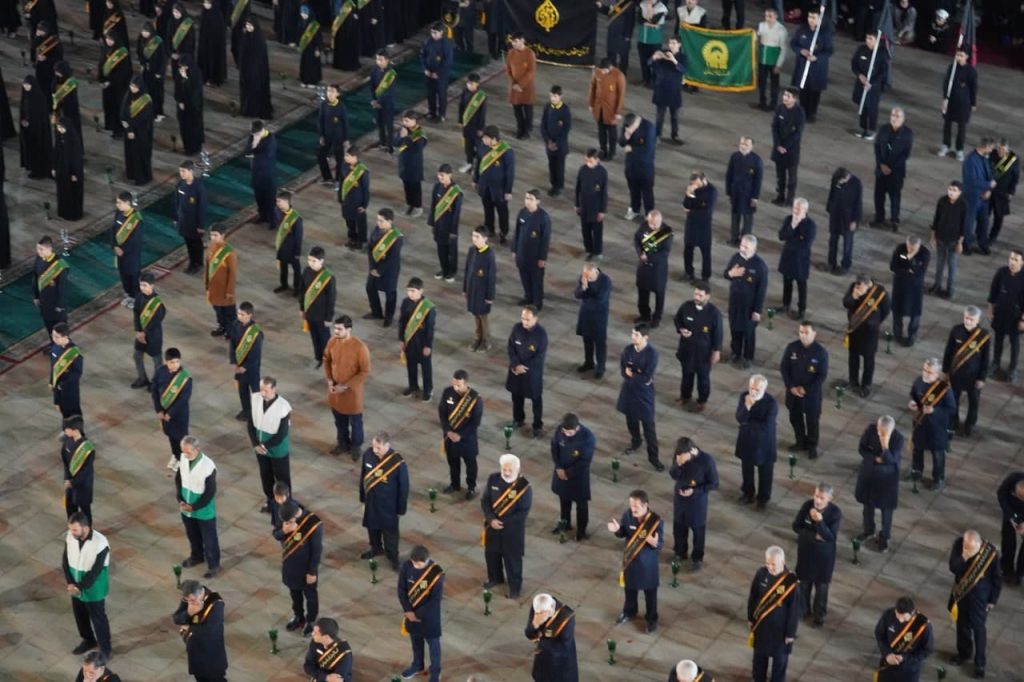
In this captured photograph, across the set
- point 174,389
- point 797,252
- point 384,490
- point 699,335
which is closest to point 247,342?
point 174,389

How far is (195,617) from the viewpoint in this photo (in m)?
19.0

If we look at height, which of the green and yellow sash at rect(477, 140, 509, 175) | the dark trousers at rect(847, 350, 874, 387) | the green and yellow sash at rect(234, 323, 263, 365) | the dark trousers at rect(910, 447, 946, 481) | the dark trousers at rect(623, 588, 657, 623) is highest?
the green and yellow sash at rect(477, 140, 509, 175)

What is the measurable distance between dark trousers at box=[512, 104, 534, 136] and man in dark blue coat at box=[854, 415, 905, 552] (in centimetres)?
1078

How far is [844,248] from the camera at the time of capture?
2742 centimetres

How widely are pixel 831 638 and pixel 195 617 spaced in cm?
654

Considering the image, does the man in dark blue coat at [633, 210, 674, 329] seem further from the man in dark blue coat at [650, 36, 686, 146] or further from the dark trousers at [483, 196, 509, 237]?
the man in dark blue coat at [650, 36, 686, 146]

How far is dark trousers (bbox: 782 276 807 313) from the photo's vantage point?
26.2 metres

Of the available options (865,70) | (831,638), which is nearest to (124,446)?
(831,638)

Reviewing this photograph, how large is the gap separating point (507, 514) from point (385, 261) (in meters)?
5.97

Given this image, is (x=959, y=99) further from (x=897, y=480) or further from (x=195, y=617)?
(x=195, y=617)

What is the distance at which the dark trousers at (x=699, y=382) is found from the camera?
24.1 m

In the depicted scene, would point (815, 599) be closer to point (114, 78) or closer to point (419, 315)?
point (419, 315)

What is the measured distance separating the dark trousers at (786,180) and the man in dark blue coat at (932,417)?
6754mm

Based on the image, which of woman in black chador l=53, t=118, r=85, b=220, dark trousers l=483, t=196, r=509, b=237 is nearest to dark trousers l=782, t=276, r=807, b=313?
dark trousers l=483, t=196, r=509, b=237
